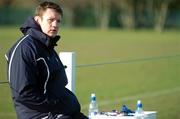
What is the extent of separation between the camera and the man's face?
6027 millimetres

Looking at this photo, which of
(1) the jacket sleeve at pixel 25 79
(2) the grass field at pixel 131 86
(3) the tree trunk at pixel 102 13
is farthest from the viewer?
(3) the tree trunk at pixel 102 13

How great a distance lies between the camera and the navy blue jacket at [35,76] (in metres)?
5.82

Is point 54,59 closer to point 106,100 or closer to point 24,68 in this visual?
point 24,68

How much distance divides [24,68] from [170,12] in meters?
69.8

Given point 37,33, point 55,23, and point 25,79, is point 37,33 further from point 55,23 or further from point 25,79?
point 25,79

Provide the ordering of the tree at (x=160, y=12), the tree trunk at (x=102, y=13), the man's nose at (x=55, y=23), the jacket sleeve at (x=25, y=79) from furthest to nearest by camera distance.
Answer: the tree trunk at (x=102, y=13), the tree at (x=160, y=12), the man's nose at (x=55, y=23), the jacket sleeve at (x=25, y=79)

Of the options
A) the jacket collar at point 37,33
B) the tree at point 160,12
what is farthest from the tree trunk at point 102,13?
the jacket collar at point 37,33

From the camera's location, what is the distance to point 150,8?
7088cm

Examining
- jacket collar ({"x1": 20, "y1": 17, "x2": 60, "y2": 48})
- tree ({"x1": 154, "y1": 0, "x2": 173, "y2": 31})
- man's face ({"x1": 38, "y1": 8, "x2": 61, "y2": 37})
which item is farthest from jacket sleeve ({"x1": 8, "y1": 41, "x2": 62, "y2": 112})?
tree ({"x1": 154, "y1": 0, "x2": 173, "y2": 31})

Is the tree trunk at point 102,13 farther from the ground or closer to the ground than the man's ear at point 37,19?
closer to the ground

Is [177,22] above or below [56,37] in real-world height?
below

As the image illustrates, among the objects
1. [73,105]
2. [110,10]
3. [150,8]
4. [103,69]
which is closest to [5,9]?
[110,10]

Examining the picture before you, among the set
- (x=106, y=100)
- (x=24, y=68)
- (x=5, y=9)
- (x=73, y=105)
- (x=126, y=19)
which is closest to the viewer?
(x=24, y=68)

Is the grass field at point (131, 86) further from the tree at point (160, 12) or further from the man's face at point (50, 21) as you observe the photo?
the tree at point (160, 12)
